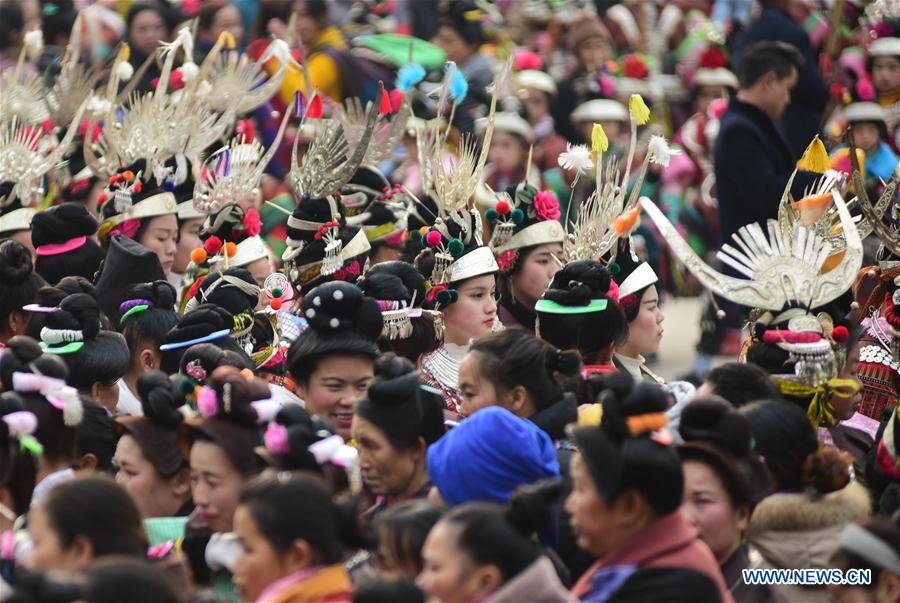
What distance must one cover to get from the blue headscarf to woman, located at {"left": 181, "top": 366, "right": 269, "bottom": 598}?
532 millimetres

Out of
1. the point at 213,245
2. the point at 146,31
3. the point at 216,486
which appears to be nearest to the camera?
the point at 216,486

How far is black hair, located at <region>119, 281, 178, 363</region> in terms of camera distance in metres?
6.19

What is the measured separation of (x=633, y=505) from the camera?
369 cm

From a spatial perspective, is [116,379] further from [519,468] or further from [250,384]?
[519,468]

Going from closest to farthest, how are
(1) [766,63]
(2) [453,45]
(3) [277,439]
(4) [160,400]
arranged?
(3) [277,439] < (4) [160,400] < (1) [766,63] < (2) [453,45]

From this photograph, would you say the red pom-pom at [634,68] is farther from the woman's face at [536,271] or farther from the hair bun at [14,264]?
the hair bun at [14,264]

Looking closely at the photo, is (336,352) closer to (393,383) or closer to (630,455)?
(393,383)

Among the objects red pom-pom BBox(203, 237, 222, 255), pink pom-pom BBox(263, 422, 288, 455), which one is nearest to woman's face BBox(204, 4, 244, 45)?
red pom-pom BBox(203, 237, 222, 255)

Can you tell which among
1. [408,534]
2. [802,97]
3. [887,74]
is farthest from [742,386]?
[887,74]

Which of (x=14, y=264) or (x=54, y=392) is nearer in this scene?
(x=54, y=392)

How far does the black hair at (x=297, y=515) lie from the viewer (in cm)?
364

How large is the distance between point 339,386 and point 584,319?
0.99m

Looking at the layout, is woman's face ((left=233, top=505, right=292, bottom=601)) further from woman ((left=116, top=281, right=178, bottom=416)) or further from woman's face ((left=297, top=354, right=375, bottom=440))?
woman ((left=116, top=281, right=178, bottom=416))

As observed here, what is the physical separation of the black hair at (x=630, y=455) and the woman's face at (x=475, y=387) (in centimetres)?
121
